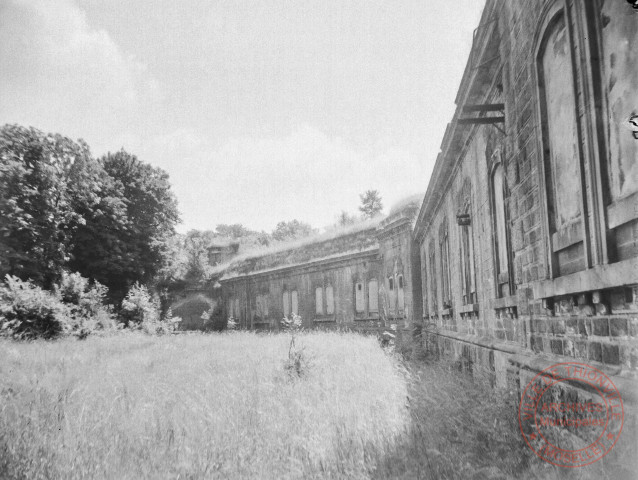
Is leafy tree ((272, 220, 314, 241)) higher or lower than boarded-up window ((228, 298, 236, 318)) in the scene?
higher

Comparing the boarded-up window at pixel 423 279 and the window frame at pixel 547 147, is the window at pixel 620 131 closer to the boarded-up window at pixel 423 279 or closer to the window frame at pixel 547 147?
the window frame at pixel 547 147

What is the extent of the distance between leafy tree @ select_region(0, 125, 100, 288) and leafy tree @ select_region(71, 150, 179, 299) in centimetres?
114

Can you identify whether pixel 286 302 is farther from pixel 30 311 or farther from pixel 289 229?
pixel 289 229

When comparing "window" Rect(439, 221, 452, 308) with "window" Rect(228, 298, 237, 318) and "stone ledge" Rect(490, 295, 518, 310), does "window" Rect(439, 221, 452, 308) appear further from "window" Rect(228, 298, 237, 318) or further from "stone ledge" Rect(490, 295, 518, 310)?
"window" Rect(228, 298, 237, 318)

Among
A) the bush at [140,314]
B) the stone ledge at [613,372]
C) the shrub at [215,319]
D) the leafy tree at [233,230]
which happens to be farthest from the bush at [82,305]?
the leafy tree at [233,230]

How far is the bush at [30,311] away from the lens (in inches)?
722

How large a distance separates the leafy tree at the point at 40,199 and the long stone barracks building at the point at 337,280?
35.6 feet

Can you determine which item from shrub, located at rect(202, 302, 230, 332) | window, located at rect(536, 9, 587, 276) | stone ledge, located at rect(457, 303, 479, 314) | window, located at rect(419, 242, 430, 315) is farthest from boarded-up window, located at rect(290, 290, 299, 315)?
window, located at rect(536, 9, 587, 276)

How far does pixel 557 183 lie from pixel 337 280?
2098cm

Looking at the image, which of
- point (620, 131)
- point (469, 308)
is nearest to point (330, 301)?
point (469, 308)

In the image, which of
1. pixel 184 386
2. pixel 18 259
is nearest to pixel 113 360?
pixel 184 386

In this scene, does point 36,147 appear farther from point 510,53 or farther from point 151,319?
point 510,53

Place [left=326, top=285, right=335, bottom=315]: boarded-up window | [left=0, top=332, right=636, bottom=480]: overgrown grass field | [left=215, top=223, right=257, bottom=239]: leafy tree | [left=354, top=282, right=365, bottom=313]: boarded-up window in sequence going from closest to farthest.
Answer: [left=0, top=332, right=636, bottom=480]: overgrown grass field
[left=354, top=282, right=365, bottom=313]: boarded-up window
[left=326, top=285, right=335, bottom=315]: boarded-up window
[left=215, top=223, right=257, bottom=239]: leafy tree

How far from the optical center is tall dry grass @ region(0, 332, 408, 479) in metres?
4.57
